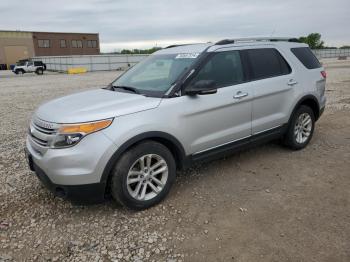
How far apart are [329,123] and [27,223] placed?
6324 millimetres

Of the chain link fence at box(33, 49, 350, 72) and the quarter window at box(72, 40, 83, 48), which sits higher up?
the quarter window at box(72, 40, 83, 48)

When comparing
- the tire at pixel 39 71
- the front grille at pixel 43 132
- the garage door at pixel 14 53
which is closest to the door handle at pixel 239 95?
the front grille at pixel 43 132

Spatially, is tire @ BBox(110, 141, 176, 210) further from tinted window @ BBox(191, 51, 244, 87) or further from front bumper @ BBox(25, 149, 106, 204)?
tinted window @ BBox(191, 51, 244, 87)

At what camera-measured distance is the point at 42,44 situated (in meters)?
72.2

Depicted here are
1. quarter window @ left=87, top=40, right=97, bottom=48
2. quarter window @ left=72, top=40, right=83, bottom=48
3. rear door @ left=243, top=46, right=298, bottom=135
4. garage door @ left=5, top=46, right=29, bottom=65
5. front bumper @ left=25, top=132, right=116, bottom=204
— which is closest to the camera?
front bumper @ left=25, top=132, right=116, bottom=204

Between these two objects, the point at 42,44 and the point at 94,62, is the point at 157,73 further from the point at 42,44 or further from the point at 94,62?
the point at 42,44

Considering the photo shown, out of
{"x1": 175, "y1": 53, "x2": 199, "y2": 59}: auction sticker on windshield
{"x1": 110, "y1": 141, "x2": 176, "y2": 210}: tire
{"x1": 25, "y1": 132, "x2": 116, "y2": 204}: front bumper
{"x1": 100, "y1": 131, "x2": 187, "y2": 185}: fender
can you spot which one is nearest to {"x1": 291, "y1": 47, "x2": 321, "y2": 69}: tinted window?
{"x1": 175, "y1": 53, "x2": 199, "y2": 59}: auction sticker on windshield

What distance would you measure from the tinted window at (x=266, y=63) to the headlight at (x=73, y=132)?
2.36m

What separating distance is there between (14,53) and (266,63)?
70.6 metres

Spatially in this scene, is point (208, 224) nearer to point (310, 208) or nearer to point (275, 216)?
point (275, 216)

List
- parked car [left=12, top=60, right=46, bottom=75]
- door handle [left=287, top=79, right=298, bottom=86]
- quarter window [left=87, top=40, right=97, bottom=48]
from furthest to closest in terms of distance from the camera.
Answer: quarter window [left=87, top=40, right=97, bottom=48]
parked car [left=12, top=60, right=46, bottom=75]
door handle [left=287, top=79, right=298, bottom=86]

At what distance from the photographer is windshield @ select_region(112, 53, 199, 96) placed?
3875 millimetres

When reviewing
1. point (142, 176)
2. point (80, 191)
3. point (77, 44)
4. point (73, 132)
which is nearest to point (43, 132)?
point (73, 132)

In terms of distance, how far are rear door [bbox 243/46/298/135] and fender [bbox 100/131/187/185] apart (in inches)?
50.6
